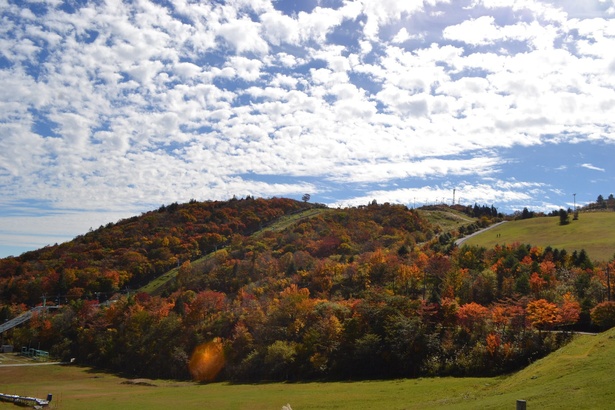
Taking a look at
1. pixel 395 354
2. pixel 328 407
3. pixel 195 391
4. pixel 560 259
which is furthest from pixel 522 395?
pixel 560 259

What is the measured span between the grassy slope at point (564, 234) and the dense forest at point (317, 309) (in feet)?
35.3

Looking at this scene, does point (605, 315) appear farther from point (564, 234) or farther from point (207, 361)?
point (564, 234)

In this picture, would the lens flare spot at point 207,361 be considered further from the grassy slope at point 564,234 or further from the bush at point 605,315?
the grassy slope at point 564,234

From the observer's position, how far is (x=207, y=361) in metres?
76.6

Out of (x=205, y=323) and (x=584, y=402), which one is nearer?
(x=584, y=402)

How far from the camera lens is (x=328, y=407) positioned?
44531 mm

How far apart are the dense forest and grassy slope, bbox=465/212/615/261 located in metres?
10.8

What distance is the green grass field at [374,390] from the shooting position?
104 ft

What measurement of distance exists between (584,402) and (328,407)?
23.0 m

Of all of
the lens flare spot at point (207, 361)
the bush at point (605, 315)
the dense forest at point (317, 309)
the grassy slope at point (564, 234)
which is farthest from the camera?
the grassy slope at point (564, 234)

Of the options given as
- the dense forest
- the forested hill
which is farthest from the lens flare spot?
the forested hill

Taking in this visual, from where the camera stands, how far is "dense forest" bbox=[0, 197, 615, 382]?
61844mm

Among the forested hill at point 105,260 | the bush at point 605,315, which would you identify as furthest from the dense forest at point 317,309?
the forested hill at point 105,260

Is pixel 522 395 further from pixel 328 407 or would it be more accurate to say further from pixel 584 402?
pixel 328 407
